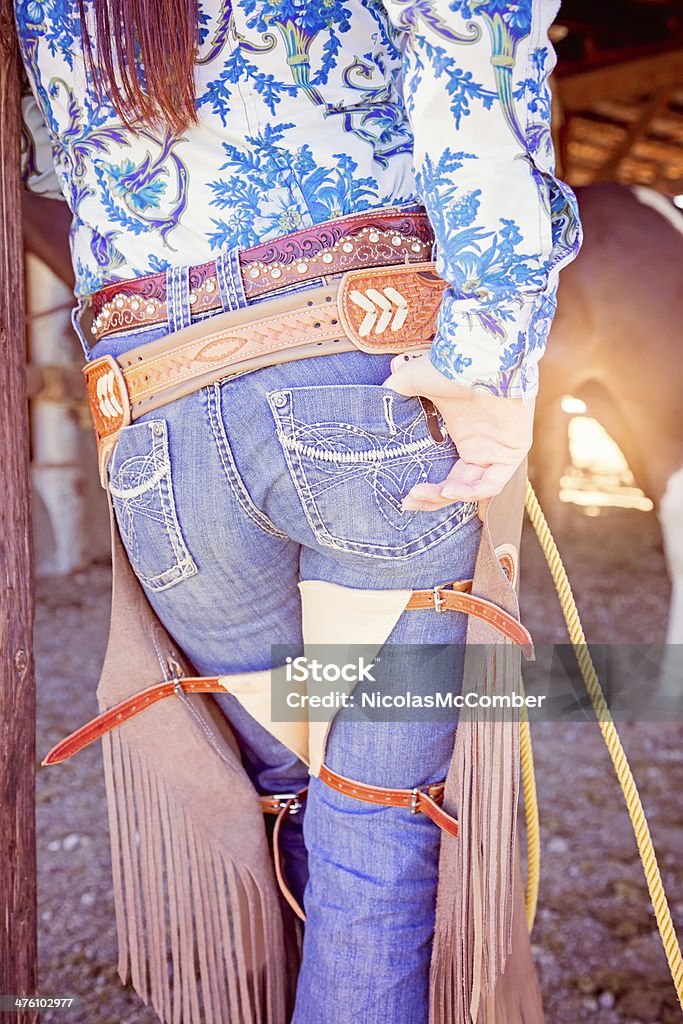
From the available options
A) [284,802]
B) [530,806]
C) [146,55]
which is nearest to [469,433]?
[146,55]

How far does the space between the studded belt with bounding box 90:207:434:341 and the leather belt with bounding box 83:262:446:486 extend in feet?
0.04

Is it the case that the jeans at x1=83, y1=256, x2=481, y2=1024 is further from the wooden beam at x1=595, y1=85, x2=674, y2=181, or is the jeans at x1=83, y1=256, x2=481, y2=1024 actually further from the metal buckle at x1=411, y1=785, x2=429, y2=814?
the wooden beam at x1=595, y1=85, x2=674, y2=181

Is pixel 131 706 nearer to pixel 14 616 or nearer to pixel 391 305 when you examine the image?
pixel 14 616

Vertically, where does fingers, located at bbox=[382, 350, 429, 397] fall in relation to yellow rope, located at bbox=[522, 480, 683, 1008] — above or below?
above

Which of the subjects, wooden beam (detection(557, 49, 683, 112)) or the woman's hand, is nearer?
the woman's hand

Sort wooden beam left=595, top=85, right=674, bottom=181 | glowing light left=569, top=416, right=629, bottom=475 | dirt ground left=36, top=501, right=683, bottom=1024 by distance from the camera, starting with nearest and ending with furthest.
Result: dirt ground left=36, top=501, right=683, bottom=1024, wooden beam left=595, top=85, right=674, bottom=181, glowing light left=569, top=416, right=629, bottom=475

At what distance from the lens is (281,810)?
0.99 meters

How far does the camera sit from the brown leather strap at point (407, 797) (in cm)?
80

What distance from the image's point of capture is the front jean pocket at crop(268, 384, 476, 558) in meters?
0.72

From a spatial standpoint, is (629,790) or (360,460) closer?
(360,460)

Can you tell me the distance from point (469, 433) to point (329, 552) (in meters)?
0.16

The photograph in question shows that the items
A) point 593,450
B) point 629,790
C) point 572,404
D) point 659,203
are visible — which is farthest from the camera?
point 593,450

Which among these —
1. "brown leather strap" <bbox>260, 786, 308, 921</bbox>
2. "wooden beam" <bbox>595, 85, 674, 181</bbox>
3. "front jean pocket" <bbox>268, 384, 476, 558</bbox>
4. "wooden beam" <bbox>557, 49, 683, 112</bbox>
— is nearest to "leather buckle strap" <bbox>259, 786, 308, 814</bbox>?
"brown leather strap" <bbox>260, 786, 308, 921</bbox>

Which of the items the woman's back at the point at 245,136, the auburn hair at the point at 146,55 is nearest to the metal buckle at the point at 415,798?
the woman's back at the point at 245,136
